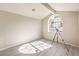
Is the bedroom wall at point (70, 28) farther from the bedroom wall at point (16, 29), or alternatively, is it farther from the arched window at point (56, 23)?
the bedroom wall at point (16, 29)

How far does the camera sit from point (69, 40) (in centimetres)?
156

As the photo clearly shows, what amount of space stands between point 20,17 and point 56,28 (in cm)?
92

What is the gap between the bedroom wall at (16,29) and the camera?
1.57 m

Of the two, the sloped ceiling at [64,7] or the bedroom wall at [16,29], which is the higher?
the sloped ceiling at [64,7]

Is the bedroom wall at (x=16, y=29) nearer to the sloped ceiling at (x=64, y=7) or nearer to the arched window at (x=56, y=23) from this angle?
the arched window at (x=56, y=23)

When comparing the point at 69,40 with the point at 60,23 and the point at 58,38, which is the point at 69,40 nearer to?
the point at 58,38

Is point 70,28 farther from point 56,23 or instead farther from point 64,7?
point 64,7

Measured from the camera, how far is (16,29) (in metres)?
1.72

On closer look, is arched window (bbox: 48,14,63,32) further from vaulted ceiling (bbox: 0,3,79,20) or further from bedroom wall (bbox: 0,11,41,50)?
bedroom wall (bbox: 0,11,41,50)

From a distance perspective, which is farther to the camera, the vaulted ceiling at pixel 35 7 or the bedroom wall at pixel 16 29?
the bedroom wall at pixel 16 29

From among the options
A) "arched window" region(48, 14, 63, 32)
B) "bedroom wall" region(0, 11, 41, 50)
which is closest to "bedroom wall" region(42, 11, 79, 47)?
"arched window" region(48, 14, 63, 32)

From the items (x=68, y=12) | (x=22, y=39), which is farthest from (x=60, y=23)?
(x=22, y=39)

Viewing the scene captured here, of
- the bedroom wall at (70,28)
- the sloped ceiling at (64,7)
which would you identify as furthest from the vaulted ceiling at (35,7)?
the bedroom wall at (70,28)

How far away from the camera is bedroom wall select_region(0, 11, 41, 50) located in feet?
5.15
